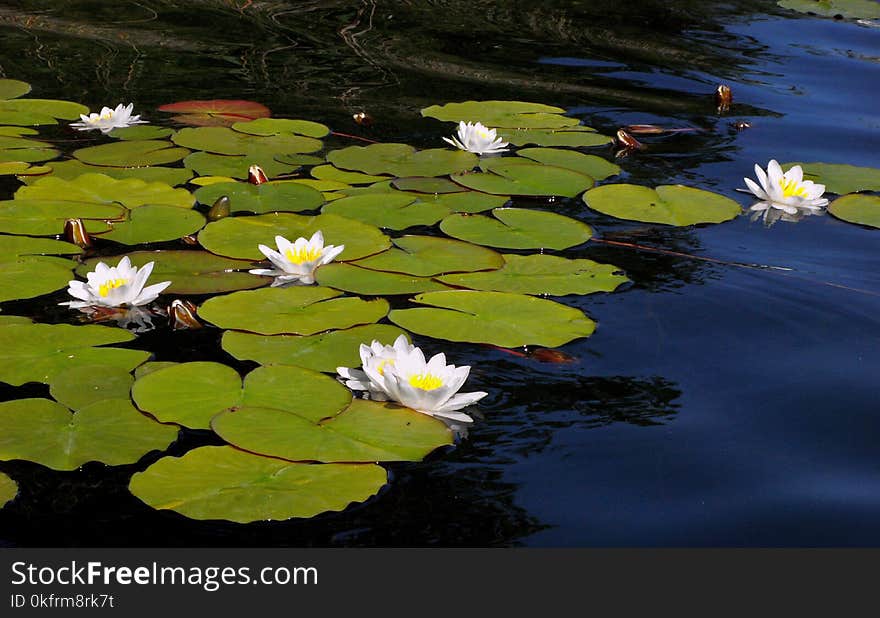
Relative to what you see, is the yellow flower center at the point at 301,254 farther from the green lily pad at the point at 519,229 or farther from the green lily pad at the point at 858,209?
the green lily pad at the point at 858,209

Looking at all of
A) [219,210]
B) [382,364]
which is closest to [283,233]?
[219,210]

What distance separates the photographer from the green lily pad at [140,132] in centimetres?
387

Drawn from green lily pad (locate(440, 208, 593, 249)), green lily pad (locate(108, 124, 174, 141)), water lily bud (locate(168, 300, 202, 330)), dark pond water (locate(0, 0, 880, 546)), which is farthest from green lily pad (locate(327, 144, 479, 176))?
water lily bud (locate(168, 300, 202, 330))

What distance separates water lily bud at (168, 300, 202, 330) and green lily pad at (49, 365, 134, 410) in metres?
0.25

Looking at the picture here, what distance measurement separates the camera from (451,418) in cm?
218

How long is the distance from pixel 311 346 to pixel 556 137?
1.92 meters

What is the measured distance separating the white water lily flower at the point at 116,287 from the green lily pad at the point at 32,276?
0.15 meters

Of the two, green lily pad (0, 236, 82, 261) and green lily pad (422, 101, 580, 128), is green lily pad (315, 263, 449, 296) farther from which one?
green lily pad (422, 101, 580, 128)

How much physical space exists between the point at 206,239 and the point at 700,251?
1.41 meters

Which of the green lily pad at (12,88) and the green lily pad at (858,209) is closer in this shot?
the green lily pad at (858,209)

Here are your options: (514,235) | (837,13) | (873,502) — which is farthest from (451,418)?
(837,13)

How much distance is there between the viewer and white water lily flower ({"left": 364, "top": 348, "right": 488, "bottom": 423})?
2.11m

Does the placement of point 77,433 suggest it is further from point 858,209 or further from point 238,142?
point 858,209

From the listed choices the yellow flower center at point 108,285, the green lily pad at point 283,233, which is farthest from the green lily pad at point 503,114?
the yellow flower center at point 108,285
